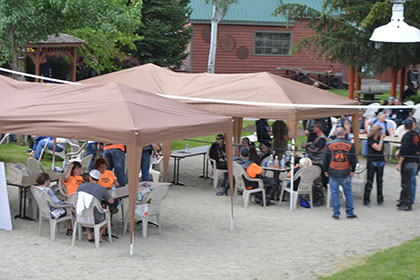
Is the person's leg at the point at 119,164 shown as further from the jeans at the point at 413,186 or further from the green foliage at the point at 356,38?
the green foliage at the point at 356,38

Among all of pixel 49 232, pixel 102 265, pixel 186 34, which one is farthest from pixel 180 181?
pixel 186 34

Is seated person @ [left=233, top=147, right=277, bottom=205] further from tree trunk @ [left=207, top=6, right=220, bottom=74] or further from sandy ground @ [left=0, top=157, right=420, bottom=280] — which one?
tree trunk @ [left=207, top=6, right=220, bottom=74]

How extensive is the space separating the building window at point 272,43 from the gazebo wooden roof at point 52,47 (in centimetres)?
1562

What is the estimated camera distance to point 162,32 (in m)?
27.1

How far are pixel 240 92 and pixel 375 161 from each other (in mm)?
3198

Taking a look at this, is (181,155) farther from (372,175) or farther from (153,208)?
(372,175)

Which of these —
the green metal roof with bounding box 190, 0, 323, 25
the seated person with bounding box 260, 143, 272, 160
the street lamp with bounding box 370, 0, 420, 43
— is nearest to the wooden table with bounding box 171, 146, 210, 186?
the seated person with bounding box 260, 143, 272, 160

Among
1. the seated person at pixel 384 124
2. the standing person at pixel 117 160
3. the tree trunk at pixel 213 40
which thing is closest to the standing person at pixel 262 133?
the seated person at pixel 384 124

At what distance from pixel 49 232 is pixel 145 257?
2.04 meters

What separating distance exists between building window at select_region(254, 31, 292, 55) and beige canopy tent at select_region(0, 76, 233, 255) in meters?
25.2

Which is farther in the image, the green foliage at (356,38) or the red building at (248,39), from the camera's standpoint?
the red building at (248,39)

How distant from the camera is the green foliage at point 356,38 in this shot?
20.8 metres

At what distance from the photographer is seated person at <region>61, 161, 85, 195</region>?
10.3 m

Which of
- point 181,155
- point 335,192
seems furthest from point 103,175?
point 335,192
